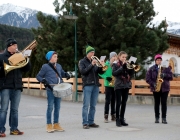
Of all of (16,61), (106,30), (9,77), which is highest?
(106,30)

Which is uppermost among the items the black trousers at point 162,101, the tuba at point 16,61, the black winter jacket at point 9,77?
the tuba at point 16,61

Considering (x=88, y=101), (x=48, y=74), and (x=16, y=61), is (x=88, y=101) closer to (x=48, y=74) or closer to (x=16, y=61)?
(x=48, y=74)

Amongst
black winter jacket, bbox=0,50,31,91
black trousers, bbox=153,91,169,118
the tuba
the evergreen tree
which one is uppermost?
the evergreen tree

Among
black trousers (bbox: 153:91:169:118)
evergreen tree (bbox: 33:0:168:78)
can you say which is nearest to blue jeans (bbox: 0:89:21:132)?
black trousers (bbox: 153:91:169:118)

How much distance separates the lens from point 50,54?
27.3ft

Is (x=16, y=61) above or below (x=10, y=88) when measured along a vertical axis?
above

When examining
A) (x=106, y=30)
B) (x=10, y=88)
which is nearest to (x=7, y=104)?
(x=10, y=88)

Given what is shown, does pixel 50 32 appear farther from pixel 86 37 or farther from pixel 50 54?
pixel 50 54

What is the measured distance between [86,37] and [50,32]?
6.26 feet

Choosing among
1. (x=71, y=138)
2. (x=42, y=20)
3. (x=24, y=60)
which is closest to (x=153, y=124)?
(x=71, y=138)

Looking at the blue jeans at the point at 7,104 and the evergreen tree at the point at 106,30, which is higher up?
the evergreen tree at the point at 106,30

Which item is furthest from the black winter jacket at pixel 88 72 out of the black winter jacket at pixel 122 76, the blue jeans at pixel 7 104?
the blue jeans at pixel 7 104

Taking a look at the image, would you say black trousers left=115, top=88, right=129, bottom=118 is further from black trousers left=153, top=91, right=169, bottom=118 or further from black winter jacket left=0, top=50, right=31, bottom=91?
black winter jacket left=0, top=50, right=31, bottom=91

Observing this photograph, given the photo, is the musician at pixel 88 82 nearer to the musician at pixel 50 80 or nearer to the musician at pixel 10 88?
the musician at pixel 50 80
